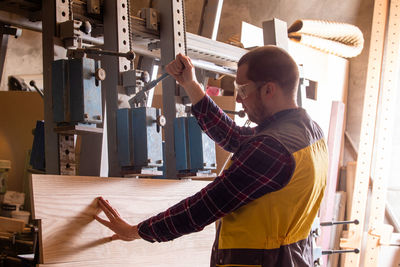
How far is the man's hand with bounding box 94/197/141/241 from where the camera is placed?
6.19ft

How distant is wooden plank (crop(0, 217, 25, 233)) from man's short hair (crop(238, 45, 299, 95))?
2992 mm

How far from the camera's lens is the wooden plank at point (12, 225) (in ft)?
13.7

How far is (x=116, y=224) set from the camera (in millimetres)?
1974

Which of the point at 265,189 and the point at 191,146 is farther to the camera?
the point at 191,146

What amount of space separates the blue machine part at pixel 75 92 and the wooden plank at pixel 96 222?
238mm

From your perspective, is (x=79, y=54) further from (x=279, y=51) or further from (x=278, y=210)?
(x=278, y=210)

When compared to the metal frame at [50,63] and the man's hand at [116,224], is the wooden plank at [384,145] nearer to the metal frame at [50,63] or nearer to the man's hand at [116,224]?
the man's hand at [116,224]

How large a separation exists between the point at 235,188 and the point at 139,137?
62 cm

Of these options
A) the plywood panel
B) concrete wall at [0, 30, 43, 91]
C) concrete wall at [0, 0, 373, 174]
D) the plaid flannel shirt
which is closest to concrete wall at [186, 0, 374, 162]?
concrete wall at [0, 0, 373, 174]

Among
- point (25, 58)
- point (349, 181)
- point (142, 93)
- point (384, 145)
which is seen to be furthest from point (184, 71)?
point (25, 58)

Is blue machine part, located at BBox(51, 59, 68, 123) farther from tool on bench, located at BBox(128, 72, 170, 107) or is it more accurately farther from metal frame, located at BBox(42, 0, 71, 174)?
tool on bench, located at BBox(128, 72, 170, 107)

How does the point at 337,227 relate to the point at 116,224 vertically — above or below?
below

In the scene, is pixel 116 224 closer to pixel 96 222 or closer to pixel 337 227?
pixel 96 222

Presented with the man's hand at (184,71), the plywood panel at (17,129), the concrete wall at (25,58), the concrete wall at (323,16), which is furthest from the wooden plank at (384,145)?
the concrete wall at (25,58)
